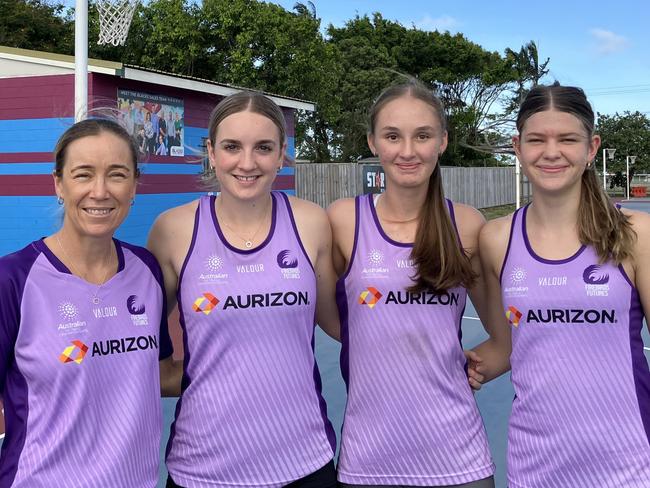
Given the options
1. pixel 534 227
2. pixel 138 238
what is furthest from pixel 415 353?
pixel 138 238

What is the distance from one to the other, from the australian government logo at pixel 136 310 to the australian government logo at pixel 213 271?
22 cm

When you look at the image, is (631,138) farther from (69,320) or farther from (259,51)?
(69,320)

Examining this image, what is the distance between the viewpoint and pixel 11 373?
1993 millimetres

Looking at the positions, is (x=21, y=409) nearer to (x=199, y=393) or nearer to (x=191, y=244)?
(x=199, y=393)

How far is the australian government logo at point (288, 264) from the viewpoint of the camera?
2.35 meters

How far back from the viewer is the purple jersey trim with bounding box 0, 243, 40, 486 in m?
1.93

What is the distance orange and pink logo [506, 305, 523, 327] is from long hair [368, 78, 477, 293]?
0.71ft

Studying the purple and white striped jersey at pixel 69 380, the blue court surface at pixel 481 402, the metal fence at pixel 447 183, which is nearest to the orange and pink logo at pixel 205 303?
the purple and white striped jersey at pixel 69 380

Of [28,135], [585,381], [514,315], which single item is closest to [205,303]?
[514,315]

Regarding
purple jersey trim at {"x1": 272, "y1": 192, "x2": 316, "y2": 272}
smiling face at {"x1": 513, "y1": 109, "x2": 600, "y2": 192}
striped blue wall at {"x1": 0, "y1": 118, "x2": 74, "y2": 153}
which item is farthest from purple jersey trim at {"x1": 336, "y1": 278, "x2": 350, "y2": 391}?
striped blue wall at {"x1": 0, "y1": 118, "x2": 74, "y2": 153}

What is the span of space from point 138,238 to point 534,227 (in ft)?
37.4

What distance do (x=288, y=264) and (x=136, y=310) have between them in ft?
1.72

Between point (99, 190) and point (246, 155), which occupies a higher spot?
point (246, 155)

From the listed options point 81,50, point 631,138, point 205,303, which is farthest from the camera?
point 631,138
